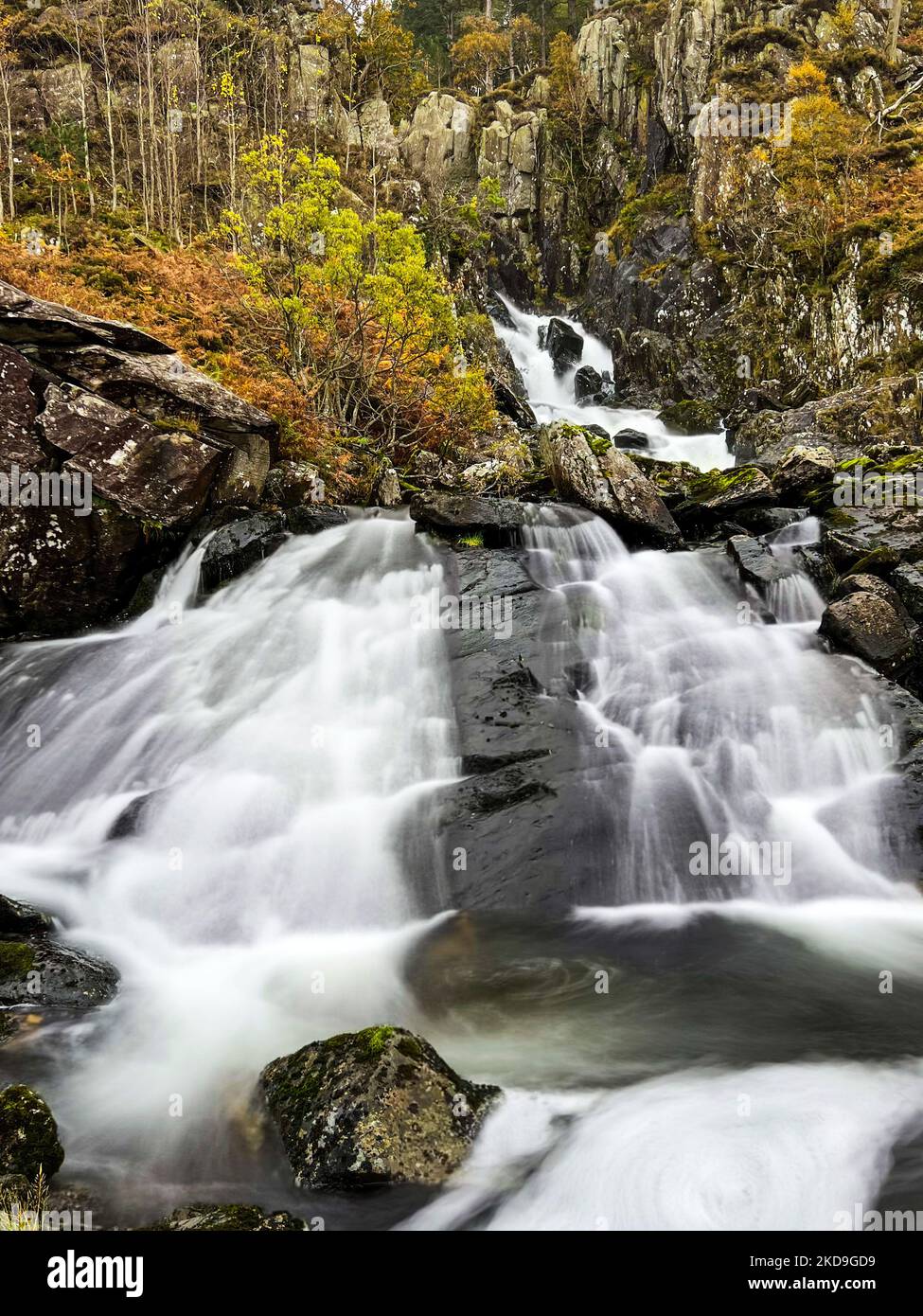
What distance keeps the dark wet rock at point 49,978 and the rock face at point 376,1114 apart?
214 cm

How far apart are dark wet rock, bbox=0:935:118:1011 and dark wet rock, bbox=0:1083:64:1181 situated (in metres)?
1.59

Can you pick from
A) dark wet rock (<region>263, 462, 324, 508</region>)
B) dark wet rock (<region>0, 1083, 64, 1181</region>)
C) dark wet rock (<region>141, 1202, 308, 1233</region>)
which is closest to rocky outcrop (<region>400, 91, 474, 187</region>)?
dark wet rock (<region>263, 462, 324, 508</region>)

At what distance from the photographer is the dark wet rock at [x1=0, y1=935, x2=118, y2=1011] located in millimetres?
5531

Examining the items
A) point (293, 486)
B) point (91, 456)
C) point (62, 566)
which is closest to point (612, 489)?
point (293, 486)

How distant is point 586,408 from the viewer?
102 ft

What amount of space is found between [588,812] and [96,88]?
40.5 metres

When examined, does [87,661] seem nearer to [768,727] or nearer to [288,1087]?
[288,1087]

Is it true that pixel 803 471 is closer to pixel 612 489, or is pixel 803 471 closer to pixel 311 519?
pixel 612 489

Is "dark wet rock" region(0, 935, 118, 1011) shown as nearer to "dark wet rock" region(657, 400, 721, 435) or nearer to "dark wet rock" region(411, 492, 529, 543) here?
"dark wet rock" region(411, 492, 529, 543)

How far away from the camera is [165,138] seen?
31.0 metres

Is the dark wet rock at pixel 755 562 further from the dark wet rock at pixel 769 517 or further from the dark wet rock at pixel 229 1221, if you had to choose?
the dark wet rock at pixel 229 1221

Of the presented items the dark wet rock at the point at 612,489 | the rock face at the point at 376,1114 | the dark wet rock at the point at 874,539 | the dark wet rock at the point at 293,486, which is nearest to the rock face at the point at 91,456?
the dark wet rock at the point at 293,486

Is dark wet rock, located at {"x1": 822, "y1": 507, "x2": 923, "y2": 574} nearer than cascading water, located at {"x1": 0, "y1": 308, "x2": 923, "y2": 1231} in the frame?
No
